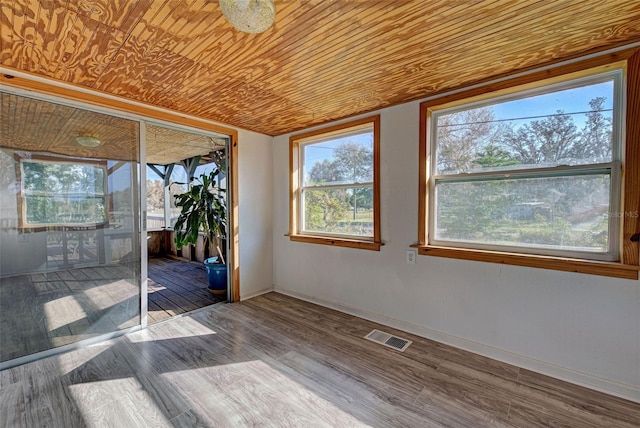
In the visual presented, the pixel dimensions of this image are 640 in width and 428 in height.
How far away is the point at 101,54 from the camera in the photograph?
1.91 m

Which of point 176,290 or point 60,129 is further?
point 176,290

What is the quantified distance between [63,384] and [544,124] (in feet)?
13.5

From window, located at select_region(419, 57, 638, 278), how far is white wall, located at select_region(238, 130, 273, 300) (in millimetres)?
2262

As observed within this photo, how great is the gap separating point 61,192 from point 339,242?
272 cm

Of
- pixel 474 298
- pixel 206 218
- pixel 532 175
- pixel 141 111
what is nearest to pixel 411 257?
pixel 474 298

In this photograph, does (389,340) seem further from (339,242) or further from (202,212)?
(202,212)

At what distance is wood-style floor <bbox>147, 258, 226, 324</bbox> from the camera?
342 cm

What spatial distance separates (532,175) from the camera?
222 centimetres

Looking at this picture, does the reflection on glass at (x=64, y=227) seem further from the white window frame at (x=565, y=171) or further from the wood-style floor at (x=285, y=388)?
the white window frame at (x=565, y=171)

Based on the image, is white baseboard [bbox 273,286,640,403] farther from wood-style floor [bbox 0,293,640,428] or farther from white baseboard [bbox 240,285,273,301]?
white baseboard [bbox 240,285,273,301]

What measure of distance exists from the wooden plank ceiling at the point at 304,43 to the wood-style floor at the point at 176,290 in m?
2.45

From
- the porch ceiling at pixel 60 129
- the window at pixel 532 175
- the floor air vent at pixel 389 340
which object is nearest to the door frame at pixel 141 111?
the porch ceiling at pixel 60 129

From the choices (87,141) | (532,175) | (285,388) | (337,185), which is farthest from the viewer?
(337,185)

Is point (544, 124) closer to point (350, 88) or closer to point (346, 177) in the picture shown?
point (350, 88)
